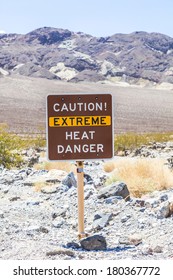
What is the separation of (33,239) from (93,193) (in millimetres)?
4049

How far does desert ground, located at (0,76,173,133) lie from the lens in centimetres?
7050

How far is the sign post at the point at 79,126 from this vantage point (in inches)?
290

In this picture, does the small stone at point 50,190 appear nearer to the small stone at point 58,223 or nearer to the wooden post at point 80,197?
the small stone at point 58,223

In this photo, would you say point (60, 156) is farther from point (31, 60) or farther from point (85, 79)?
point (31, 60)

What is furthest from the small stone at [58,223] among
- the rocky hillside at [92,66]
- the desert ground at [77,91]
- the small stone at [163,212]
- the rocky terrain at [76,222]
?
the rocky hillside at [92,66]

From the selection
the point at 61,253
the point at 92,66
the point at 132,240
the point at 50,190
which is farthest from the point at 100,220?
the point at 92,66

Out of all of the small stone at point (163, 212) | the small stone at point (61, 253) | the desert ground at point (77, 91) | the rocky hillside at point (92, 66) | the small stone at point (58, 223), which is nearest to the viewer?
the small stone at point (61, 253)

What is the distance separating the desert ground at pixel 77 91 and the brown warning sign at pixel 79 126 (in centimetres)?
4247

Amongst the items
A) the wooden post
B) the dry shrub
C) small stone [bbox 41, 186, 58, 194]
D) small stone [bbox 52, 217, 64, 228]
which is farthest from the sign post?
small stone [bbox 41, 186, 58, 194]

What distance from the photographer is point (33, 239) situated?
752 centimetres

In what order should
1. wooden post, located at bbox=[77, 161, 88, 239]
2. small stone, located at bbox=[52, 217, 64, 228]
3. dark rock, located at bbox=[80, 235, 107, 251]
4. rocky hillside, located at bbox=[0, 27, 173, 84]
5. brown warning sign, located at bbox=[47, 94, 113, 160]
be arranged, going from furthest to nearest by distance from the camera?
rocky hillside, located at bbox=[0, 27, 173, 84] → small stone, located at bbox=[52, 217, 64, 228] → wooden post, located at bbox=[77, 161, 88, 239] → brown warning sign, located at bbox=[47, 94, 113, 160] → dark rock, located at bbox=[80, 235, 107, 251]

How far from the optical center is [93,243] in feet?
23.7

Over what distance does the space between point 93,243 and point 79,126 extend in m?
1.39

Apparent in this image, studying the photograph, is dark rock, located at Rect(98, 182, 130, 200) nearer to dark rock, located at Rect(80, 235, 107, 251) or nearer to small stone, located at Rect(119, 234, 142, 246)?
small stone, located at Rect(119, 234, 142, 246)
